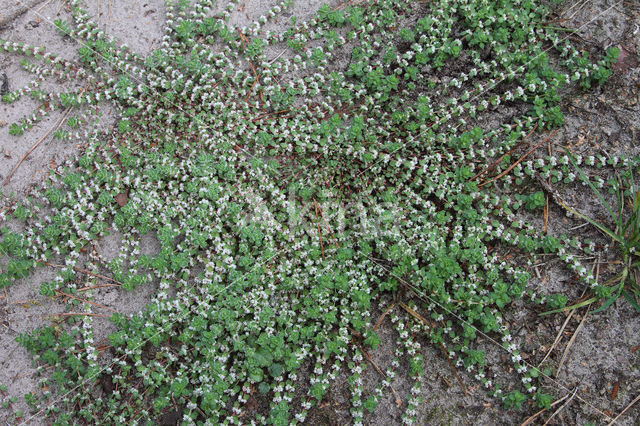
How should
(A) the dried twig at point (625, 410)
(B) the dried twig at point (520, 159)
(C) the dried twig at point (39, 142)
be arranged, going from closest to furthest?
(A) the dried twig at point (625, 410) < (B) the dried twig at point (520, 159) < (C) the dried twig at point (39, 142)

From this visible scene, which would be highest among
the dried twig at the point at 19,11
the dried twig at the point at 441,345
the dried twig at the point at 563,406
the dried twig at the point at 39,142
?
the dried twig at the point at 19,11

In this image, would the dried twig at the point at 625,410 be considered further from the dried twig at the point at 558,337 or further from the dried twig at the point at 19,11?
the dried twig at the point at 19,11

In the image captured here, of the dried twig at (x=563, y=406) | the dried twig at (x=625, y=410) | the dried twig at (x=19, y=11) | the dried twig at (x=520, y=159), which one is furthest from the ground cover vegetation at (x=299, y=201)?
the dried twig at (x=625, y=410)

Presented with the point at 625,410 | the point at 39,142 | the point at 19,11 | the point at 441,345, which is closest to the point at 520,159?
the point at 441,345

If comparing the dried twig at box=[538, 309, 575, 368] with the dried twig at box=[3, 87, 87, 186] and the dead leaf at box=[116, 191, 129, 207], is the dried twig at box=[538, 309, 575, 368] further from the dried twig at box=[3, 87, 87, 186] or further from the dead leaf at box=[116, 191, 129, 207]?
the dried twig at box=[3, 87, 87, 186]

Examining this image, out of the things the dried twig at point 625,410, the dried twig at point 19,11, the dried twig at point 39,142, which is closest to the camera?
the dried twig at point 625,410

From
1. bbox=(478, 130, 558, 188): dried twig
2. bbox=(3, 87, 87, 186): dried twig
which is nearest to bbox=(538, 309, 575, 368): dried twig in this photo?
bbox=(478, 130, 558, 188): dried twig

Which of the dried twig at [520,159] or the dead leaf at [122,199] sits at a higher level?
the dried twig at [520,159]

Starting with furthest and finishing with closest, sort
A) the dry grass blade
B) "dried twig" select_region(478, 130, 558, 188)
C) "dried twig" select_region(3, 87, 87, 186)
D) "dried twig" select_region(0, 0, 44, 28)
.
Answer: "dried twig" select_region(0, 0, 44, 28) < "dried twig" select_region(3, 87, 87, 186) < "dried twig" select_region(478, 130, 558, 188) < the dry grass blade

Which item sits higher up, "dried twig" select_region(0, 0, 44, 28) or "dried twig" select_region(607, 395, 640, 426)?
"dried twig" select_region(0, 0, 44, 28)

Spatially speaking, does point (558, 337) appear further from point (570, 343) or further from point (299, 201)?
point (299, 201)
